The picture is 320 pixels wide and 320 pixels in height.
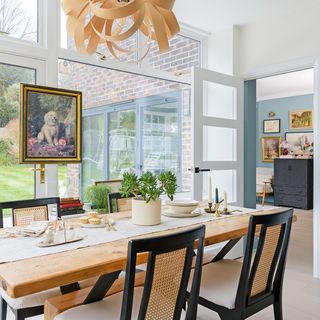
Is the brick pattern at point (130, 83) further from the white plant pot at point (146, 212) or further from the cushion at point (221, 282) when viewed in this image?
the cushion at point (221, 282)

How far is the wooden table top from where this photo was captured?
1.15 m

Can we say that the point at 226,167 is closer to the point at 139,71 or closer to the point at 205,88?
the point at 205,88

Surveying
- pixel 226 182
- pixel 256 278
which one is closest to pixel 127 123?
pixel 226 182

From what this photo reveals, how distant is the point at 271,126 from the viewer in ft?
28.5

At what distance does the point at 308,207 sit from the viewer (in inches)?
296

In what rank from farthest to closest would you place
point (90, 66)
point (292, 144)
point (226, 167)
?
point (292, 144) → point (226, 167) → point (90, 66)

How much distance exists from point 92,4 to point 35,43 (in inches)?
55.2

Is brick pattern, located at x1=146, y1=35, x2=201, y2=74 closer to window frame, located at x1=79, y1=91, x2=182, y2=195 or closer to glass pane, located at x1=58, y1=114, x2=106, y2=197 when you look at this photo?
window frame, located at x1=79, y1=91, x2=182, y2=195

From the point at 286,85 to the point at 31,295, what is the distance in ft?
23.2

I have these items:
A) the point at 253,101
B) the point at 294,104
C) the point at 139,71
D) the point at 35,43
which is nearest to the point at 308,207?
the point at 294,104

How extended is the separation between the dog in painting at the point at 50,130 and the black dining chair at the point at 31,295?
0.67 meters

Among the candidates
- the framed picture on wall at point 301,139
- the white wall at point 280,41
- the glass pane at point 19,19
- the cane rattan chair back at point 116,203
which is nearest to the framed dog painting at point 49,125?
the glass pane at point 19,19

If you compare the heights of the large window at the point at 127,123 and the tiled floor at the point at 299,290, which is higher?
the large window at the point at 127,123

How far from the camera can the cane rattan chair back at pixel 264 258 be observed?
165 cm
